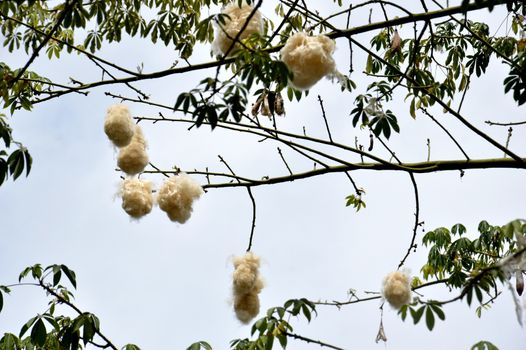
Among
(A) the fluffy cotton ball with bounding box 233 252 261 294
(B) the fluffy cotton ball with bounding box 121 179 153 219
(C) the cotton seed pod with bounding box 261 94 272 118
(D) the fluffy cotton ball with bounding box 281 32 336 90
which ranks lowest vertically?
(A) the fluffy cotton ball with bounding box 233 252 261 294

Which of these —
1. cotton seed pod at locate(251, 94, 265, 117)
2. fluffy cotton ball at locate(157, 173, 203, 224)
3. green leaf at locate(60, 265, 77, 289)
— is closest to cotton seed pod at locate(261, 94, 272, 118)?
cotton seed pod at locate(251, 94, 265, 117)

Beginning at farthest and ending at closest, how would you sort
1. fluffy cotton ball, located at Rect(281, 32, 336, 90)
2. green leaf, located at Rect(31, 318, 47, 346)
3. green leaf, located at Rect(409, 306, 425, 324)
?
1. green leaf, located at Rect(31, 318, 47, 346)
2. fluffy cotton ball, located at Rect(281, 32, 336, 90)
3. green leaf, located at Rect(409, 306, 425, 324)

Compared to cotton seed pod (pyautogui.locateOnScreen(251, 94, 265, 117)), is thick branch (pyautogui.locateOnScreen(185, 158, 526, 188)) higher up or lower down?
lower down

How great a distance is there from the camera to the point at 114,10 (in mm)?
3965

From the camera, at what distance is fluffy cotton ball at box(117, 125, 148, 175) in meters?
2.49

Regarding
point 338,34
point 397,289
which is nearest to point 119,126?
point 338,34

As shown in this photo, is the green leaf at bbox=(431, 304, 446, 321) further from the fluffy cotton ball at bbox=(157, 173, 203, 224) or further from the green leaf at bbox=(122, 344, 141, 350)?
the green leaf at bbox=(122, 344, 141, 350)

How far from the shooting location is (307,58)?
2.08 meters

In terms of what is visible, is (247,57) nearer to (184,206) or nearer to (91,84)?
(184,206)

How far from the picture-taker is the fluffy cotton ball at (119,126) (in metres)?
2.39

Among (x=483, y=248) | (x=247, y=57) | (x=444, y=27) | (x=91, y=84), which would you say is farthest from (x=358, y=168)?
(x=483, y=248)

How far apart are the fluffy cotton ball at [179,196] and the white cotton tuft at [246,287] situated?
295mm

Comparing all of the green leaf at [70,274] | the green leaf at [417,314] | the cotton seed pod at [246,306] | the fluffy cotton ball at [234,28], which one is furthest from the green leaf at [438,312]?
the green leaf at [70,274]

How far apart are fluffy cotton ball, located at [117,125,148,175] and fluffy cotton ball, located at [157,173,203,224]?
12 cm
